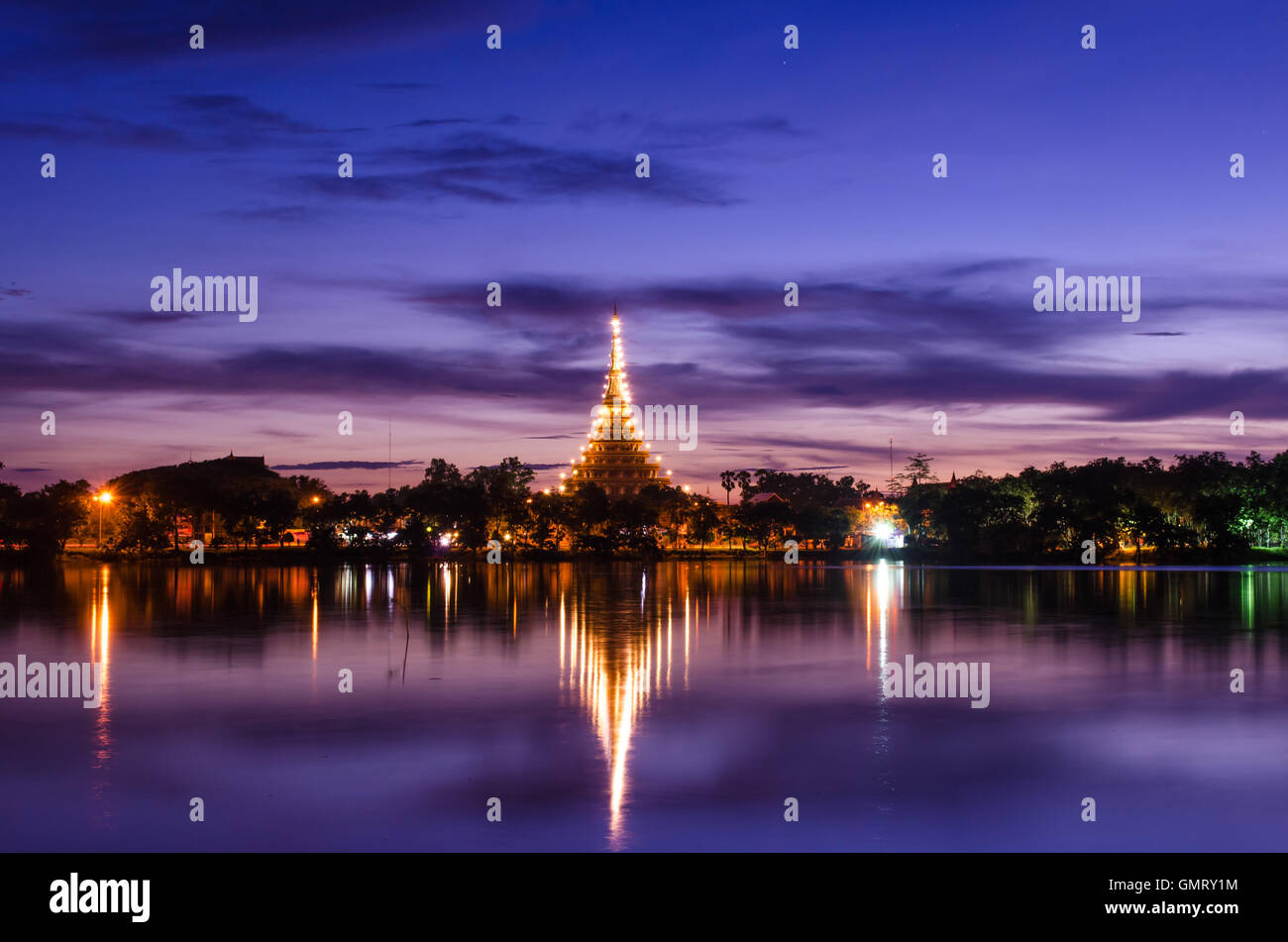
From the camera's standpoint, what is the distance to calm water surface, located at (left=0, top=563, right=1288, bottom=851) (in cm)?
1599

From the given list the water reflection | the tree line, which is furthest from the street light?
the water reflection

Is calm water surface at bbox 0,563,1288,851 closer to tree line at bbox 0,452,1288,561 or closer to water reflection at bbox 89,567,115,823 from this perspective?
water reflection at bbox 89,567,115,823

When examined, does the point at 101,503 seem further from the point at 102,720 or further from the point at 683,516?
the point at 102,720

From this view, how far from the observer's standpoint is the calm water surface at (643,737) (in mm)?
15992

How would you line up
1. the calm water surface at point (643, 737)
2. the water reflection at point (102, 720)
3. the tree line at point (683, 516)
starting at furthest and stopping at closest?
1. the tree line at point (683, 516)
2. the water reflection at point (102, 720)
3. the calm water surface at point (643, 737)

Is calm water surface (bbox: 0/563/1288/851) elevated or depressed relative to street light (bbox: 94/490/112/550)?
depressed

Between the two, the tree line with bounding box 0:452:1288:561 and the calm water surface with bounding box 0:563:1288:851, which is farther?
the tree line with bounding box 0:452:1288:561

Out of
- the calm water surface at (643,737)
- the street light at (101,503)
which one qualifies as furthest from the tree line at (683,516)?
the calm water surface at (643,737)

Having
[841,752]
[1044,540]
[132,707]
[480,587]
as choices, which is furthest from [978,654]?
[1044,540]

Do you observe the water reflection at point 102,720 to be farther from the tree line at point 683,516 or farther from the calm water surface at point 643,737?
the tree line at point 683,516

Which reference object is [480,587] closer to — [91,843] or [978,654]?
[978,654]

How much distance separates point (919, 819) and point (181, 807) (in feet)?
32.4

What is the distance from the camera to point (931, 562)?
129 meters

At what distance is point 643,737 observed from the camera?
866 inches
